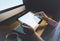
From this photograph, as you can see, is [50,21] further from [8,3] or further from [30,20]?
[8,3]

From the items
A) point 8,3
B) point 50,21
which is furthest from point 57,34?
point 8,3

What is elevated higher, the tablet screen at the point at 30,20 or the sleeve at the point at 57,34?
the tablet screen at the point at 30,20

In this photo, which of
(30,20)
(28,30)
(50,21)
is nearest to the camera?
(28,30)

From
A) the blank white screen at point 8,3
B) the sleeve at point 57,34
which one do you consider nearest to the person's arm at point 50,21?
the sleeve at point 57,34

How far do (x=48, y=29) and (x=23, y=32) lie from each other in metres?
0.35

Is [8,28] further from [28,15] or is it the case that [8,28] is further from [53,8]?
[53,8]

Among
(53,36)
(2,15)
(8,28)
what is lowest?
(53,36)

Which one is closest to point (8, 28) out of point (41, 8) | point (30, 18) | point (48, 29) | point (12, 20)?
point (12, 20)

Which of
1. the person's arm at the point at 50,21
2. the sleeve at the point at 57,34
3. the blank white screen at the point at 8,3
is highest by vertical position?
the blank white screen at the point at 8,3

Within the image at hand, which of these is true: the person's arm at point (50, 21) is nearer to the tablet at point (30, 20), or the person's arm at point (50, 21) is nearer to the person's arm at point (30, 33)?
the tablet at point (30, 20)

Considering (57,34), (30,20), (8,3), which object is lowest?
(57,34)

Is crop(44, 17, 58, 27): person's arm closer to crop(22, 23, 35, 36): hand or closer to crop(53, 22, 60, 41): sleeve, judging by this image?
crop(53, 22, 60, 41): sleeve

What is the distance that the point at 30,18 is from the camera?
3.40ft

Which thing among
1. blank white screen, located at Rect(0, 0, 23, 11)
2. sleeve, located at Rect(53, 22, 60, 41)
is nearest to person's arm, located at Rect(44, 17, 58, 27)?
sleeve, located at Rect(53, 22, 60, 41)
